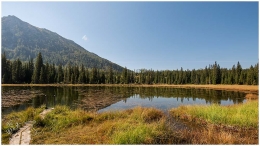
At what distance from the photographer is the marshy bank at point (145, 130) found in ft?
25.6

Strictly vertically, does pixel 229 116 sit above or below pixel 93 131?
above

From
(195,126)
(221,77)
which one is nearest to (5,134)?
(195,126)

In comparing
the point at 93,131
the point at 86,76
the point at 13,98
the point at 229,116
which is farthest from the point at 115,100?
the point at 86,76

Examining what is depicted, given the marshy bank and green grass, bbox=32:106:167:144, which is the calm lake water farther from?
green grass, bbox=32:106:167:144

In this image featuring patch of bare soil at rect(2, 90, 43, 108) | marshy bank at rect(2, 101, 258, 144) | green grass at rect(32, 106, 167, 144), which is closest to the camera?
green grass at rect(32, 106, 167, 144)

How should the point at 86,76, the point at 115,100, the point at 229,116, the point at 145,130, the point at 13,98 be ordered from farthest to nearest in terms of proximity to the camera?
the point at 86,76, the point at 115,100, the point at 13,98, the point at 229,116, the point at 145,130

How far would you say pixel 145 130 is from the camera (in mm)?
8062

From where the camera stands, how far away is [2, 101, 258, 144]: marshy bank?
7.82 meters

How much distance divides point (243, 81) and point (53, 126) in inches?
3273

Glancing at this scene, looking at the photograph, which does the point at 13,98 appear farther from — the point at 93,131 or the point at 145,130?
the point at 145,130

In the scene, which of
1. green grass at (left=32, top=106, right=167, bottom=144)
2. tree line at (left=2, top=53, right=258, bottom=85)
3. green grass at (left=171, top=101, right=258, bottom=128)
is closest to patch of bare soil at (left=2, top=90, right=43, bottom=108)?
green grass at (left=32, top=106, right=167, bottom=144)

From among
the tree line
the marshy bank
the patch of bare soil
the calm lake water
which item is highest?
the tree line

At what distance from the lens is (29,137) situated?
9.05 m

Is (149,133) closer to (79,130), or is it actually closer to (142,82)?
(79,130)
